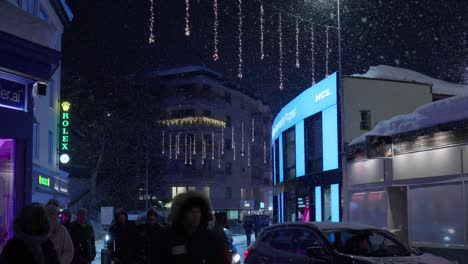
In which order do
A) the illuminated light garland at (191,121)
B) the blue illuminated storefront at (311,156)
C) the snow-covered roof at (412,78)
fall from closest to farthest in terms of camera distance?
the blue illuminated storefront at (311,156), the snow-covered roof at (412,78), the illuminated light garland at (191,121)

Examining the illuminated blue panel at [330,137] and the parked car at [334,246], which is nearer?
the parked car at [334,246]

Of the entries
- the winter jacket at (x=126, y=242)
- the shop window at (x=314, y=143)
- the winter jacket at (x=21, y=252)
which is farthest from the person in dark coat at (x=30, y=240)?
the shop window at (x=314, y=143)

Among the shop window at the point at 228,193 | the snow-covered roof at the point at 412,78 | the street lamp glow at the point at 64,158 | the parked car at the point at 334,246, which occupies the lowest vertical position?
the parked car at the point at 334,246

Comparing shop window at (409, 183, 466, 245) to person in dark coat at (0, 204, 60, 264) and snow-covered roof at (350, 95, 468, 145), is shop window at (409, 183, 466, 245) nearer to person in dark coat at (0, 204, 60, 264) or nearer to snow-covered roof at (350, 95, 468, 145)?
snow-covered roof at (350, 95, 468, 145)

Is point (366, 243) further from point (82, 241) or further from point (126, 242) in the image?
point (82, 241)

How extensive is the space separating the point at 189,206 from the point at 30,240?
4.64 ft

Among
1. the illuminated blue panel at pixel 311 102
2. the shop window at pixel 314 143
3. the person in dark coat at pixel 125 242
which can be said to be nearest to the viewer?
the person in dark coat at pixel 125 242

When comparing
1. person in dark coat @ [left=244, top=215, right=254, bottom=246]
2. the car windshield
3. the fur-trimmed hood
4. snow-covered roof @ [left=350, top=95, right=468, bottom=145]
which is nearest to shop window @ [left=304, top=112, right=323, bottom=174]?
person in dark coat @ [left=244, top=215, right=254, bottom=246]

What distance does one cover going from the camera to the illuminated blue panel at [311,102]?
25.2m

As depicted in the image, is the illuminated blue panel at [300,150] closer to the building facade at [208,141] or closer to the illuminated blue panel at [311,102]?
the illuminated blue panel at [311,102]

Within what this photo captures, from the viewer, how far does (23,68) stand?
8.33 m

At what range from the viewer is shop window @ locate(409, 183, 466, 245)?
15406 mm

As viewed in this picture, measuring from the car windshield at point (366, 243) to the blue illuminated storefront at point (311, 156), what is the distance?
598 inches

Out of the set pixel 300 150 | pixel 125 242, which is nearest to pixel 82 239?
pixel 125 242
